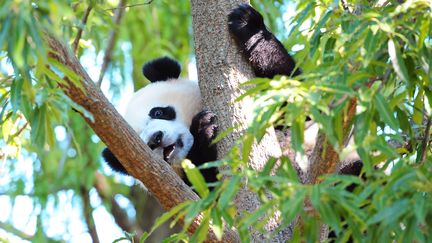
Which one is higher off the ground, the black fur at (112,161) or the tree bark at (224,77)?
the tree bark at (224,77)

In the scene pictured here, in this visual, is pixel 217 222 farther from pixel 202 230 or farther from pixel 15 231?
pixel 15 231

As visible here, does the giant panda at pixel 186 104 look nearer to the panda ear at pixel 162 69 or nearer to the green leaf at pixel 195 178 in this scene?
the panda ear at pixel 162 69

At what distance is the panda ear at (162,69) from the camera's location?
4.18m

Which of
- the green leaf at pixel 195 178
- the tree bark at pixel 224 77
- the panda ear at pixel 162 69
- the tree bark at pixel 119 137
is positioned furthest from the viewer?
the panda ear at pixel 162 69

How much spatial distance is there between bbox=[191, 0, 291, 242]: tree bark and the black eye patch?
0.62 metres

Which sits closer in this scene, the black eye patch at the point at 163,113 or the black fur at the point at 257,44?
the black fur at the point at 257,44

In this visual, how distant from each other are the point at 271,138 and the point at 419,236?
1224mm

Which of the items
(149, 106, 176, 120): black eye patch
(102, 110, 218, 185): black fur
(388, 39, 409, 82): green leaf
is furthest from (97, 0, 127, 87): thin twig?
(388, 39, 409, 82): green leaf

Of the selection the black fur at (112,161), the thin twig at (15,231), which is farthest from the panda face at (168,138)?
the thin twig at (15,231)

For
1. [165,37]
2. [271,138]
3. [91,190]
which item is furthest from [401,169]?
[165,37]

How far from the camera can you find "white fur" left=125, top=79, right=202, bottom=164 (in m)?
3.61

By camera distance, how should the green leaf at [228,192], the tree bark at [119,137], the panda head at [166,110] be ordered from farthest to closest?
the panda head at [166,110] → the tree bark at [119,137] → the green leaf at [228,192]

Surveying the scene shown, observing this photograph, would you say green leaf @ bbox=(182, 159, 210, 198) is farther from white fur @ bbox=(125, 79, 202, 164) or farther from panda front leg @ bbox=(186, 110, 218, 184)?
white fur @ bbox=(125, 79, 202, 164)

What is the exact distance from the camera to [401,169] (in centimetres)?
187
